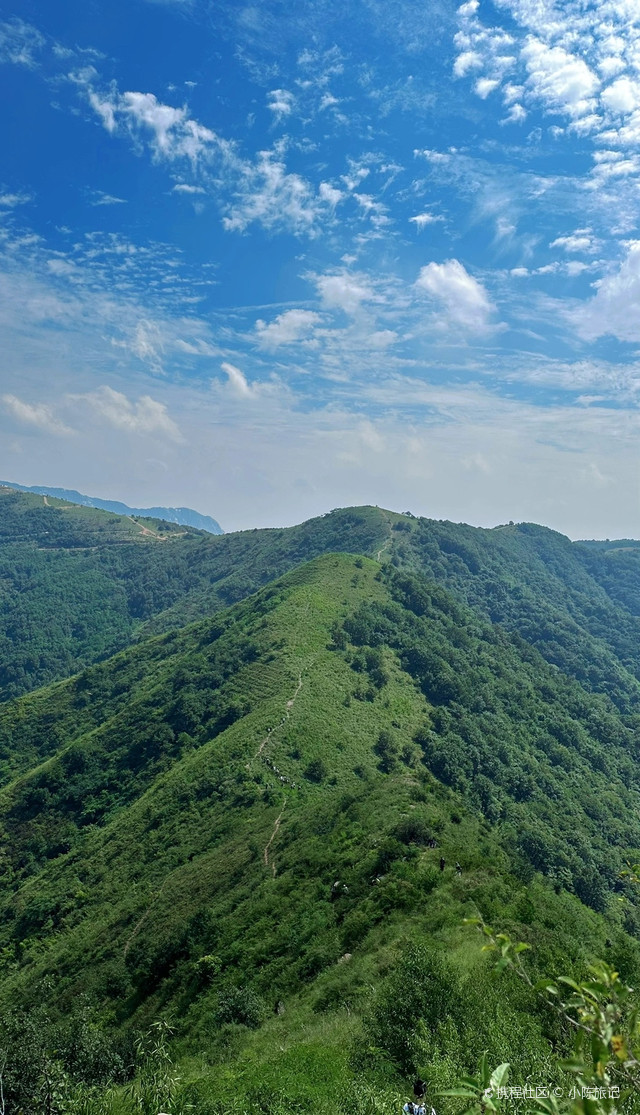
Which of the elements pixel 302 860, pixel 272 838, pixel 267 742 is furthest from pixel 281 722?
pixel 302 860

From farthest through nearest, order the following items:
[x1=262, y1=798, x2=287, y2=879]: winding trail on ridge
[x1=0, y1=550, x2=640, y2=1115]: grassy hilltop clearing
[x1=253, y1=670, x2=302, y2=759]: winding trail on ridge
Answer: [x1=253, y1=670, x2=302, y2=759]: winding trail on ridge < [x1=262, y1=798, x2=287, y2=879]: winding trail on ridge < [x1=0, y1=550, x2=640, y2=1115]: grassy hilltop clearing

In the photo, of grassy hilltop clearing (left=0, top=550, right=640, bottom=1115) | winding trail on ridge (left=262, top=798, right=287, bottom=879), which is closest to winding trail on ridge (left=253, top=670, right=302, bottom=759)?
grassy hilltop clearing (left=0, top=550, right=640, bottom=1115)

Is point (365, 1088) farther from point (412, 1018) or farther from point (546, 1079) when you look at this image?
point (546, 1079)

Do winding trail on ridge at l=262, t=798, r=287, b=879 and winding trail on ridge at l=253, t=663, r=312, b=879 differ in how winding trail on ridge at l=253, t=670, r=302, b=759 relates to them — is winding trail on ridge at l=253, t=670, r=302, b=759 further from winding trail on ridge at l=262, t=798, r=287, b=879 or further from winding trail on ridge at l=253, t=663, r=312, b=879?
winding trail on ridge at l=262, t=798, r=287, b=879

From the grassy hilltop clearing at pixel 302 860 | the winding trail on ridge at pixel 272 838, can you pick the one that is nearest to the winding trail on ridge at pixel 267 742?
the winding trail on ridge at pixel 272 838

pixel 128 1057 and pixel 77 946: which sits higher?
pixel 128 1057

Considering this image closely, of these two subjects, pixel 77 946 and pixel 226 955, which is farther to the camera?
pixel 77 946

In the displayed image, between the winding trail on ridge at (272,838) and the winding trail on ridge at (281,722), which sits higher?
the winding trail on ridge at (281,722)

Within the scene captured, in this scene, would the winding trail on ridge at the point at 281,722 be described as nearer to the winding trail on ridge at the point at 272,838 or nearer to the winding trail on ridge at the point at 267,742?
the winding trail on ridge at the point at 267,742

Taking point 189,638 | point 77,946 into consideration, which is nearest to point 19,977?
point 77,946
